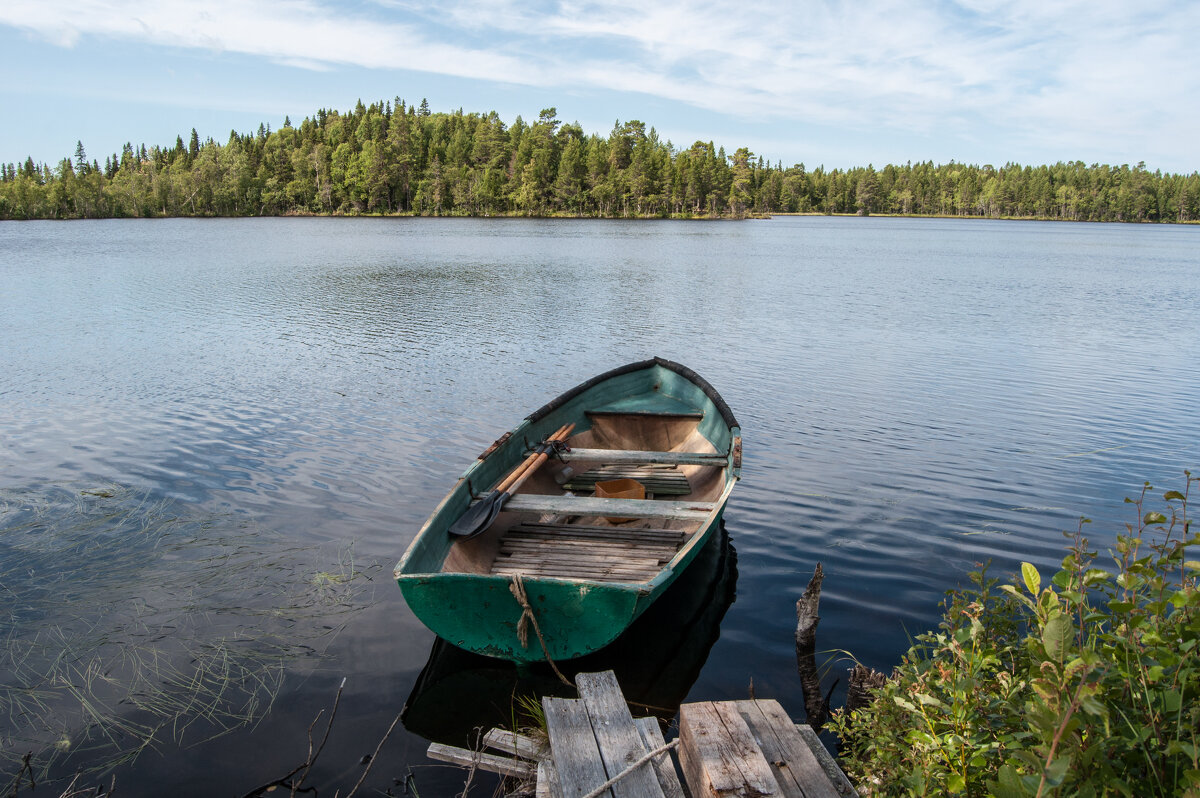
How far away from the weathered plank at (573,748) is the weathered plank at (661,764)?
0.92 feet

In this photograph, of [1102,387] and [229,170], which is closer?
[1102,387]

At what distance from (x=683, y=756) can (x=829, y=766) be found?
75cm

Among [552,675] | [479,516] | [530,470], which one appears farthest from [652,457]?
[552,675]

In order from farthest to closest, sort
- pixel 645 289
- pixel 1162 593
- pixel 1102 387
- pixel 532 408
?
pixel 645 289, pixel 1102 387, pixel 532 408, pixel 1162 593

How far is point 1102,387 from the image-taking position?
52.4ft

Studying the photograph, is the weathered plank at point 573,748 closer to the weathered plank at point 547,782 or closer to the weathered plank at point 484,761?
the weathered plank at point 547,782

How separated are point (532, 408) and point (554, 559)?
7570 mm

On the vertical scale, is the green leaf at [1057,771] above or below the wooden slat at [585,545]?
above

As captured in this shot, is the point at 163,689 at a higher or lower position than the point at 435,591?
lower

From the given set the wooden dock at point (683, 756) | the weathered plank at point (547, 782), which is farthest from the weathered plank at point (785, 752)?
the weathered plank at point (547, 782)

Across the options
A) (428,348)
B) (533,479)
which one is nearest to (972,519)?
(533,479)

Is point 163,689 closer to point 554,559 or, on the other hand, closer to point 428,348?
point 554,559

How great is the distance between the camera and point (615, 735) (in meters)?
4.05

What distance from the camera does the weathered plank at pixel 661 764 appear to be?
147 inches
